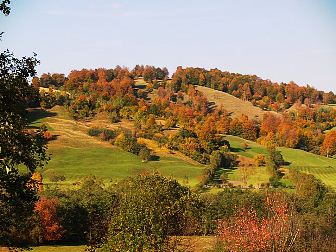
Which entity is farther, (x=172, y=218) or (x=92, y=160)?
(x=92, y=160)

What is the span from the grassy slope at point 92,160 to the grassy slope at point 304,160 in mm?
23988

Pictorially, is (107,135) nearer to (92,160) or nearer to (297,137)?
(92,160)

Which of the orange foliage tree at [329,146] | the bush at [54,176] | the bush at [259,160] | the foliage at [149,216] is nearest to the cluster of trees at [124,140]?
the bush at [54,176]

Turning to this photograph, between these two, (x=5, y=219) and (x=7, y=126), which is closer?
(x=7, y=126)

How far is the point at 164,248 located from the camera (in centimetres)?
3269

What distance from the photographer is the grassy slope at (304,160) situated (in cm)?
13415

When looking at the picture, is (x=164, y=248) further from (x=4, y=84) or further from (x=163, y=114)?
(x=163, y=114)

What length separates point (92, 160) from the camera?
136 m

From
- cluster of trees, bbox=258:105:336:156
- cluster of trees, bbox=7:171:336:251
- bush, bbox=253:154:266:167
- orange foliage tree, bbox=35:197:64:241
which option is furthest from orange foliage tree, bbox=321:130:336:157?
orange foliage tree, bbox=35:197:64:241

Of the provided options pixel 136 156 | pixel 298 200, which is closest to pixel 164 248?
pixel 298 200

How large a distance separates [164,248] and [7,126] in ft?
66.9

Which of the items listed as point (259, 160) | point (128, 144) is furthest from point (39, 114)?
point (259, 160)

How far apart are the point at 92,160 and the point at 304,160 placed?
7146 centimetres

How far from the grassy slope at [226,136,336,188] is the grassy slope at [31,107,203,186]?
23988mm
